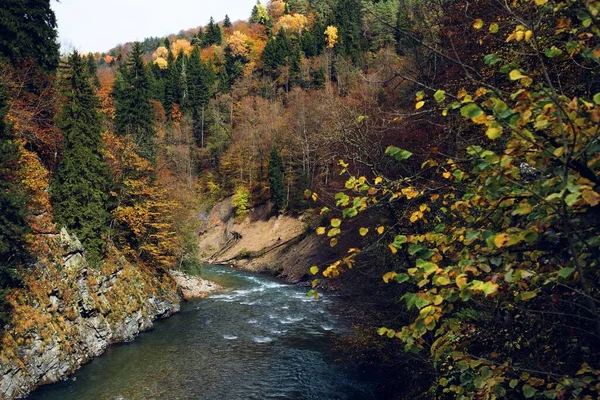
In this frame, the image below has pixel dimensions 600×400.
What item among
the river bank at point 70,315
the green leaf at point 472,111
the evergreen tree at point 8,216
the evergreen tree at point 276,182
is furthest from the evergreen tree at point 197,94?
the green leaf at point 472,111

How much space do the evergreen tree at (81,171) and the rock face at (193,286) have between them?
40.9 ft

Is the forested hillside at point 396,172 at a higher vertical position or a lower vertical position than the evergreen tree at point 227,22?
lower

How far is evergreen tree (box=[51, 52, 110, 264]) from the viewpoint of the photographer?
23203 millimetres

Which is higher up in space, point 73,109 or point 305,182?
point 73,109

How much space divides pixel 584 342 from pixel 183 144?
81.0 metres

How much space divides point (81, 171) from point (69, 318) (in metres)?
9.14

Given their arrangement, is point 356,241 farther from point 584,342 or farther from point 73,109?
point 584,342

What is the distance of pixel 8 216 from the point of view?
1639cm

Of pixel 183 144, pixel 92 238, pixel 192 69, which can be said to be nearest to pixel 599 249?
pixel 92 238

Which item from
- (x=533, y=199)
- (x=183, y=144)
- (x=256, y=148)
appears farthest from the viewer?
(x=183, y=144)

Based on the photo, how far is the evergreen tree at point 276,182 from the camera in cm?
5916

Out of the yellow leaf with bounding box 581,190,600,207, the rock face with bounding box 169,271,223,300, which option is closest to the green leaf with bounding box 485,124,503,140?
the yellow leaf with bounding box 581,190,600,207

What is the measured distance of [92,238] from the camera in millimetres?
23719

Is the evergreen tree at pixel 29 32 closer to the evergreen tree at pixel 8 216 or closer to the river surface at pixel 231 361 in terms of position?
the evergreen tree at pixel 8 216
